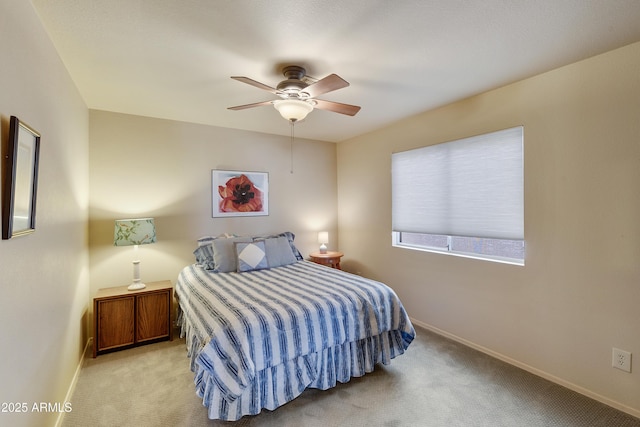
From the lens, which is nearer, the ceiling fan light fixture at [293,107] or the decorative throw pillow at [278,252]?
the ceiling fan light fixture at [293,107]

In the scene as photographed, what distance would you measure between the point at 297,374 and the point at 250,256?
1489mm

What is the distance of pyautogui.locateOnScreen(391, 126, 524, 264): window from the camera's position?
8.43ft

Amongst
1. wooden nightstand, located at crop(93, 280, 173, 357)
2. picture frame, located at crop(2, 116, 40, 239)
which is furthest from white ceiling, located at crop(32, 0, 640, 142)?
wooden nightstand, located at crop(93, 280, 173, 357)

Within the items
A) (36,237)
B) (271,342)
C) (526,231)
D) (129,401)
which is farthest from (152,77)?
(526,231)

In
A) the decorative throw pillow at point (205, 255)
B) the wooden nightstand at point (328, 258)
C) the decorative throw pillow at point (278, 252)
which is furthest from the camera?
the wooden nightstand at point (328, 258)

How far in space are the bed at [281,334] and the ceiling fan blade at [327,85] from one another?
152cm

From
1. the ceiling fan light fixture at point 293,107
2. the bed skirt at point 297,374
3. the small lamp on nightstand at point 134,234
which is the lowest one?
the bed skirt at point 297,374

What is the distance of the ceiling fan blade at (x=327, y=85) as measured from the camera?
1836 millimetres

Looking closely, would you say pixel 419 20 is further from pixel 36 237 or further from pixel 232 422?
pixel 232 422

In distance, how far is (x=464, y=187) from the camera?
9.59 ft

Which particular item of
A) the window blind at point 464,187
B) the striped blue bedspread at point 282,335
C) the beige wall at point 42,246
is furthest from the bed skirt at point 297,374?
the window blind at point 464,187

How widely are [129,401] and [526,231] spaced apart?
335cm

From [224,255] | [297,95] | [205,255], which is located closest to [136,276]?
[205,255]

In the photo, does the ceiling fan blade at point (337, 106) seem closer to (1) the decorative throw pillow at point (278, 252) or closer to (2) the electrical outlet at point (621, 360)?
(1) the decorative throw pillow at point (278, 252)
